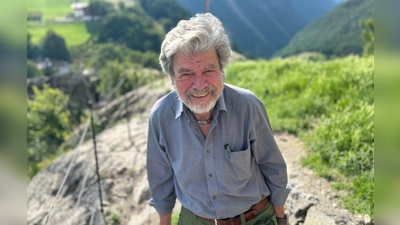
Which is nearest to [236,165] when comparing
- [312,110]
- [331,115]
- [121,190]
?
[331,115]

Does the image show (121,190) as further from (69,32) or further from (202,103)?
(69,32)

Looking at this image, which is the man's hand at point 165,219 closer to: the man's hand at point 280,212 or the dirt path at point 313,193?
the man's hand at point 280,212

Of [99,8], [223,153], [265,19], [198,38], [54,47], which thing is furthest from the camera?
[265,19]

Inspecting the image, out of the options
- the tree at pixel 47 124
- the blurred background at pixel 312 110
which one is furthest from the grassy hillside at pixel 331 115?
the tree at pixel 47 124

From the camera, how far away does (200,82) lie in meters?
1.43

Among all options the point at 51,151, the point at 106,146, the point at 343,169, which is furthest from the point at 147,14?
the point at 343,169

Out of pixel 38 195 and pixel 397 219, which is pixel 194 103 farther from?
→ pixel 38 195

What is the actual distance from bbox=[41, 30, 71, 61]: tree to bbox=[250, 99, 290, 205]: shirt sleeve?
151 ft

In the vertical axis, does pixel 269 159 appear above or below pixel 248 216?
above

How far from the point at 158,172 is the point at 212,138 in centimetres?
41

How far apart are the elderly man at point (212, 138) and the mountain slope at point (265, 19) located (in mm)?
63463

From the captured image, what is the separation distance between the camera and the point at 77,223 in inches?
167

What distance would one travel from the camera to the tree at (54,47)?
138 ft

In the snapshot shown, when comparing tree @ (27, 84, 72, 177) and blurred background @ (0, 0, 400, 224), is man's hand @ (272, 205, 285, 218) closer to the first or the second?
blurred background @ (0, 0, 400, 224)
